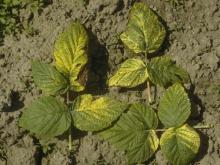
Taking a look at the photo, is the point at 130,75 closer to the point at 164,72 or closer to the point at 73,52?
the point at 164,72

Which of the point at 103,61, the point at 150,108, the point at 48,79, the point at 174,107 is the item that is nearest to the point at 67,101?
the point at 48,79

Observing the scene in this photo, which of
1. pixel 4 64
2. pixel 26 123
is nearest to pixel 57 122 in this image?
pixel 26 123

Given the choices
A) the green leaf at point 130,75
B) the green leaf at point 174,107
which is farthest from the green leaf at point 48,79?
the green leaf at point 174,107

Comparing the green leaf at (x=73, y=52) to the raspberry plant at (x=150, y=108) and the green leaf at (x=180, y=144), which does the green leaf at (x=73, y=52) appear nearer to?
the raspberry plant at (x=150, y=108)

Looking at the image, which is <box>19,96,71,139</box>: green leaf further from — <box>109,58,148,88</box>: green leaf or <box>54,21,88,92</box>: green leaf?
<box>109,58,148,88</box>: green leaf

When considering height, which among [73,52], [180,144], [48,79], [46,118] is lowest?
[180,144]

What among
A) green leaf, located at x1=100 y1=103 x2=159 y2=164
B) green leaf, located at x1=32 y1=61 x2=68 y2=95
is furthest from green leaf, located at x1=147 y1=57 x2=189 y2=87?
green leaf, located at x1=32 y1=61 x2=68 y2=95
